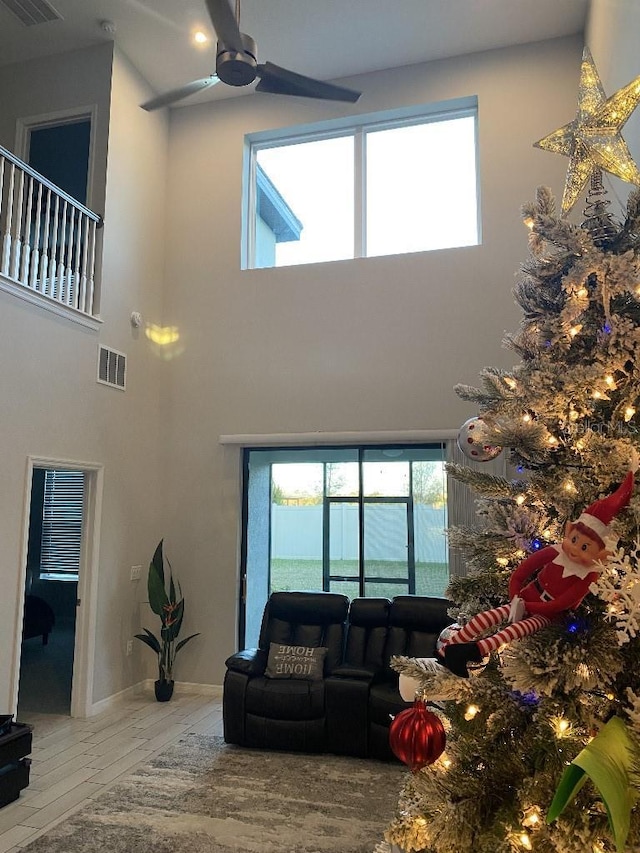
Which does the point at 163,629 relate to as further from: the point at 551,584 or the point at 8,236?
the point at 551,584

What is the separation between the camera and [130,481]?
5.72 metres

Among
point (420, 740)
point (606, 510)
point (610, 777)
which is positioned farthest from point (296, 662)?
point (610, 777)

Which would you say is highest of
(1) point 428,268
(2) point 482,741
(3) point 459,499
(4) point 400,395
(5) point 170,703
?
(1) point 428,268

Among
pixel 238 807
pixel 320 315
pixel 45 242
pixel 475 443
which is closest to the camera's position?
pixel 475 443

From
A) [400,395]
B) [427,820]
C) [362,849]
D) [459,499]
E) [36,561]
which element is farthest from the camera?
[36,561]

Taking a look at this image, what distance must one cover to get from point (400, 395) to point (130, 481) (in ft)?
8.50

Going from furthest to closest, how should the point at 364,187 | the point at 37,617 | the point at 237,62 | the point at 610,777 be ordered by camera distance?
the point at 37,617 → the point at 364,187 → the point at 237,62 → the point at 610,777

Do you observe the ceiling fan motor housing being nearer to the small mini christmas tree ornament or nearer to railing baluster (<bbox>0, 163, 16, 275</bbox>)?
railing baluster (<bbox>0, 163, 16, 275</bbox>)

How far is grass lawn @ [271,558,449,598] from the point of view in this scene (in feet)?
17.6

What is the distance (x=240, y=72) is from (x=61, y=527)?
539cm

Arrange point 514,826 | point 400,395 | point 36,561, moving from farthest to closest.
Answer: point 36,561 < point 400,395 < point 514,826

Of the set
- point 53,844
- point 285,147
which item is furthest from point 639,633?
point 285,147

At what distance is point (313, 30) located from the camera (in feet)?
18.2

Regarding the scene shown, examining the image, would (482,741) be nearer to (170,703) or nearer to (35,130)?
(170,703)
